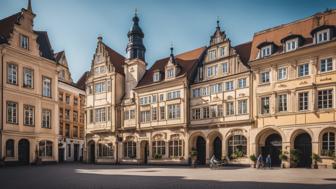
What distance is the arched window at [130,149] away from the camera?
44466mm

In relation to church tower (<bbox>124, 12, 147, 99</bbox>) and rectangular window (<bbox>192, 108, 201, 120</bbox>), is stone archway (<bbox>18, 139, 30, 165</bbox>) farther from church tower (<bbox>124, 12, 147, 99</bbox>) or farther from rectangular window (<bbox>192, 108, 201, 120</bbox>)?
rectangular window (<bbox>192, 108, 201, 120</bbox>)

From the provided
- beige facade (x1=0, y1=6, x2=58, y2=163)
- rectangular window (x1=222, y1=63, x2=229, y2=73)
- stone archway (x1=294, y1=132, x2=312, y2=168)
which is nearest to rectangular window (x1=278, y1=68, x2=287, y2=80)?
stone archway (x1=294, y1=132, x2=312, y2=168)

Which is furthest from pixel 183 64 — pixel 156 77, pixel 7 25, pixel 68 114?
pixel 68 114

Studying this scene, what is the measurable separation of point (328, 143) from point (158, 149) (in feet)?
67.3

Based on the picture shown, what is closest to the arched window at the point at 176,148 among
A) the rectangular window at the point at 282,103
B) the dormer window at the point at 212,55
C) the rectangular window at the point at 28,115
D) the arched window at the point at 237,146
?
the arched window at the point at 237,146

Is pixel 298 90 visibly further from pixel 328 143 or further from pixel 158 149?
pixel 158 149

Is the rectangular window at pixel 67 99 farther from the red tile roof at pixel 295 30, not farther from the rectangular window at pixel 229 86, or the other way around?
the red tile roof at pixel 295 30

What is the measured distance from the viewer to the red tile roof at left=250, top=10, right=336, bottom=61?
104 feet

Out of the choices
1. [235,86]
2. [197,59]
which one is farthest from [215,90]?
[197,59]

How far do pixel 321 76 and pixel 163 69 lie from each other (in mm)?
21511

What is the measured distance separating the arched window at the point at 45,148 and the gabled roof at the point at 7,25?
12591 millimetres

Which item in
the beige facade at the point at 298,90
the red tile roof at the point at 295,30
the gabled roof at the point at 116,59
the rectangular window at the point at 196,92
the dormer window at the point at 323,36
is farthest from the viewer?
the gabled roof at the point at 116,59

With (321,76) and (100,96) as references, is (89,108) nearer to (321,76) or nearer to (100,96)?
(100,96)

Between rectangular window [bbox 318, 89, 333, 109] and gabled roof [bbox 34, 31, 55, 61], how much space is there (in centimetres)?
3139
